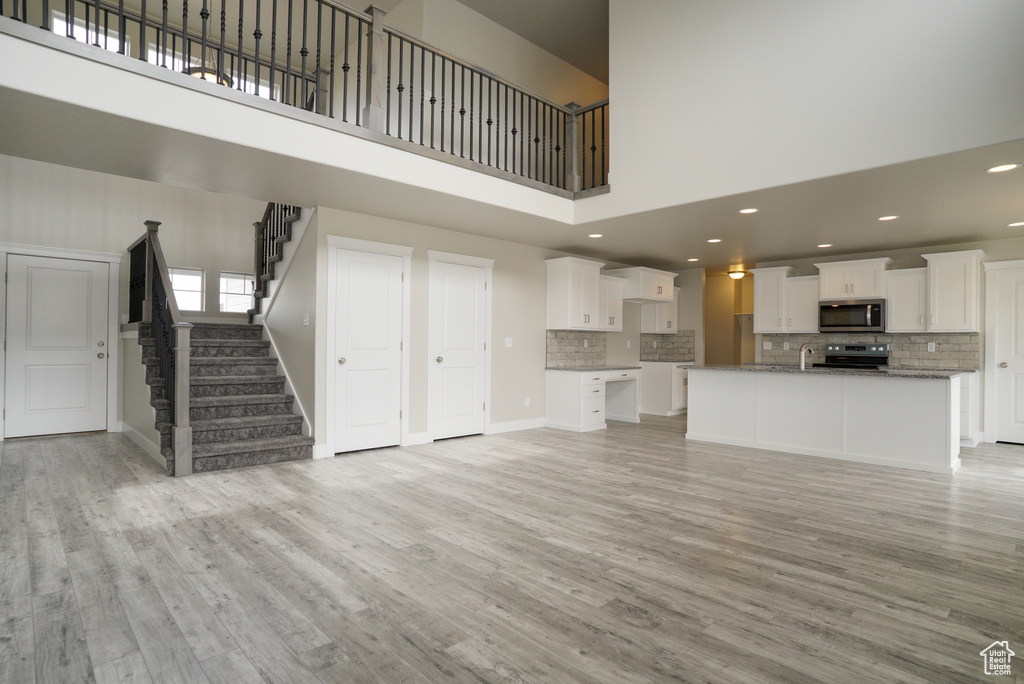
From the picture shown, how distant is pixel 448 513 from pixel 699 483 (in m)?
2.20

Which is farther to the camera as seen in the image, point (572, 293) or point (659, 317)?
point (659, 317)

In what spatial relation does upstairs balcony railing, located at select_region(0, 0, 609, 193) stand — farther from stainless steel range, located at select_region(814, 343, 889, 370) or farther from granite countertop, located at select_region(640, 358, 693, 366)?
stainless steel range, located at select_region(814, 343, 889, 370)

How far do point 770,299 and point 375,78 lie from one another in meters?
6.55

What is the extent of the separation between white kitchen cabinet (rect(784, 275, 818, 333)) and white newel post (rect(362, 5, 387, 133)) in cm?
646

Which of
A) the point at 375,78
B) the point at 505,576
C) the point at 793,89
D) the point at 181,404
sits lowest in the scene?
the point at 505,576

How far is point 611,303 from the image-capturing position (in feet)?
27.4

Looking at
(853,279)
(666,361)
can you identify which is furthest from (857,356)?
(666,361)

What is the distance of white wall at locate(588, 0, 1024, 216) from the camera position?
3.49 m

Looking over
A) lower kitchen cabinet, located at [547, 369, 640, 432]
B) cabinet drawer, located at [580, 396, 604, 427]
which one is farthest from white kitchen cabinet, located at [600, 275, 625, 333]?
cabinet drawer, located at [580, 396, 604, 427]

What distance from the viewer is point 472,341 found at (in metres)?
6.75

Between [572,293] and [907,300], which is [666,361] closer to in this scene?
[572,293]

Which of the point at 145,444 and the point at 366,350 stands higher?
the point at 366,350

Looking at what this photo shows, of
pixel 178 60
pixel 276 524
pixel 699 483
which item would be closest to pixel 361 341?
pixel 276 524

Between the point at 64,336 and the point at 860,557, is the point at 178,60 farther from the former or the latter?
the point at 860,557
